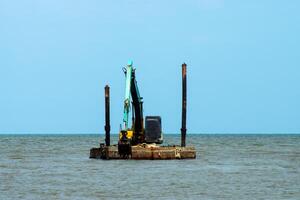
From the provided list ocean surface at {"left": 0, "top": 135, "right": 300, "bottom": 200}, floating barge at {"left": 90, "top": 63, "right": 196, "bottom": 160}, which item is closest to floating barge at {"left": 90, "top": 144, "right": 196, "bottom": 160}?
floating barge at {"left": 90, "top": 63, "right": 196, "bottom": 160}

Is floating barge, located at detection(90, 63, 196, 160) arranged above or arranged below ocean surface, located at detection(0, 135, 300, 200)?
above

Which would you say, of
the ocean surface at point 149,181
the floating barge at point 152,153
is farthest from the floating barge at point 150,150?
the ocean surface at point 149,181

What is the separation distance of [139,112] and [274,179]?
21851 mm

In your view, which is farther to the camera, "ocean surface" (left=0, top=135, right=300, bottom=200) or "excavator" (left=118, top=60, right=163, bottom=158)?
"excavator" (left=118, top=60, right=163, bottom=158)

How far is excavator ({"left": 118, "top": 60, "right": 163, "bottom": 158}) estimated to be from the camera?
57.1m

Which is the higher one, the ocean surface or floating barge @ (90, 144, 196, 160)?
floating barge @ (90, 144, 196, 160)

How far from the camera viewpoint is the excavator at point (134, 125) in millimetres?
57125

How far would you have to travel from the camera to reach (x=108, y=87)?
5938 cm

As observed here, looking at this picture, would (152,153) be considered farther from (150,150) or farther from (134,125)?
(134,125)

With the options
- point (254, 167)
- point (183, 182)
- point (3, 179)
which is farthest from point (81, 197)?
point (254, 167)

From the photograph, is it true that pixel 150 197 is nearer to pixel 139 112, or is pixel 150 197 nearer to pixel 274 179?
pixel 274 179

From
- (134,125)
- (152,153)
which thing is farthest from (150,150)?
(134,125)

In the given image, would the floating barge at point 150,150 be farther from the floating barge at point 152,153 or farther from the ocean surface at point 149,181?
the ocean surface at point 149,181

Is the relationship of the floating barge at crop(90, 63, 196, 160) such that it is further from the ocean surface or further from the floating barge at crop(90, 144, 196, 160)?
the ocean surface
